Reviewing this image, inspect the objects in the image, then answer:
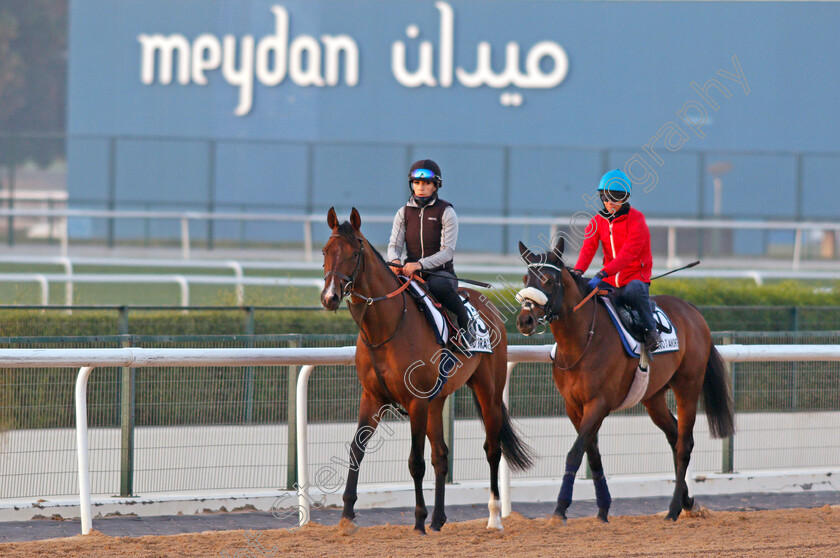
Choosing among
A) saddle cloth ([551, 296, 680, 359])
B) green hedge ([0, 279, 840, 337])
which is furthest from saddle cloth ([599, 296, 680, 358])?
green hedge ([0, 279, 840, 337])

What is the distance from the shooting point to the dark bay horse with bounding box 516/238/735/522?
6.54 m

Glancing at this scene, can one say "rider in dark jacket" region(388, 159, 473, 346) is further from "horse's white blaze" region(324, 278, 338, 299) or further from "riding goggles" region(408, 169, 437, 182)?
"horse's white blaze" region(324, 278, 338, 299)

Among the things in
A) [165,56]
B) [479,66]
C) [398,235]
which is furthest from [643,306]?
[165,56]

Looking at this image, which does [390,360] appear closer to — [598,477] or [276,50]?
[598,477]

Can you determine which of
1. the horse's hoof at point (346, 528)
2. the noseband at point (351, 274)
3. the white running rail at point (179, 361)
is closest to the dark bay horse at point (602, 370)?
the white running rail at point (179, 361)

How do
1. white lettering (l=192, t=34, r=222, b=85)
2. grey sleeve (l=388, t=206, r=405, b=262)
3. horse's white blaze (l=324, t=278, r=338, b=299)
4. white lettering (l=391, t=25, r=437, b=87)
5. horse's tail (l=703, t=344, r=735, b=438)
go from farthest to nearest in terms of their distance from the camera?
1. white lettering (l=391, t=25, r=437, b=87)
2. white lettering (l=192, t=34, r=222, b=85)
3. horse's tail (l=703, t=344, r=735, b=438)
4. grey sleeve (l=388, t=206, r=405, b=262)
5. horse's white blaze (l=324, t=278, r=338, b=299)

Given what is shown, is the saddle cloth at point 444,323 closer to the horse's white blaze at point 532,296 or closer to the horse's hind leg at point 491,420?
the horse's hind leg at point 491,420

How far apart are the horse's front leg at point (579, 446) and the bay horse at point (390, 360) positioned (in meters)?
0.40

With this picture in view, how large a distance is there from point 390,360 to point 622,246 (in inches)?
69.3

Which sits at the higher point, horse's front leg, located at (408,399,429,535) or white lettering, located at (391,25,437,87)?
white lettering, located at (391,25,437,87)

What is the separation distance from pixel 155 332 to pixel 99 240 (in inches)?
457

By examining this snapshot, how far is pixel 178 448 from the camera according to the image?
748 centimetres

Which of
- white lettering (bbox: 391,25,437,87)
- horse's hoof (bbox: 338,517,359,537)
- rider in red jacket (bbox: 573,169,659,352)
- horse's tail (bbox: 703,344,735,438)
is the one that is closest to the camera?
horse's hoof (bbox: 338,517,359,537)

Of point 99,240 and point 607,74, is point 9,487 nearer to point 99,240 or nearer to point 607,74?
point 99,240
